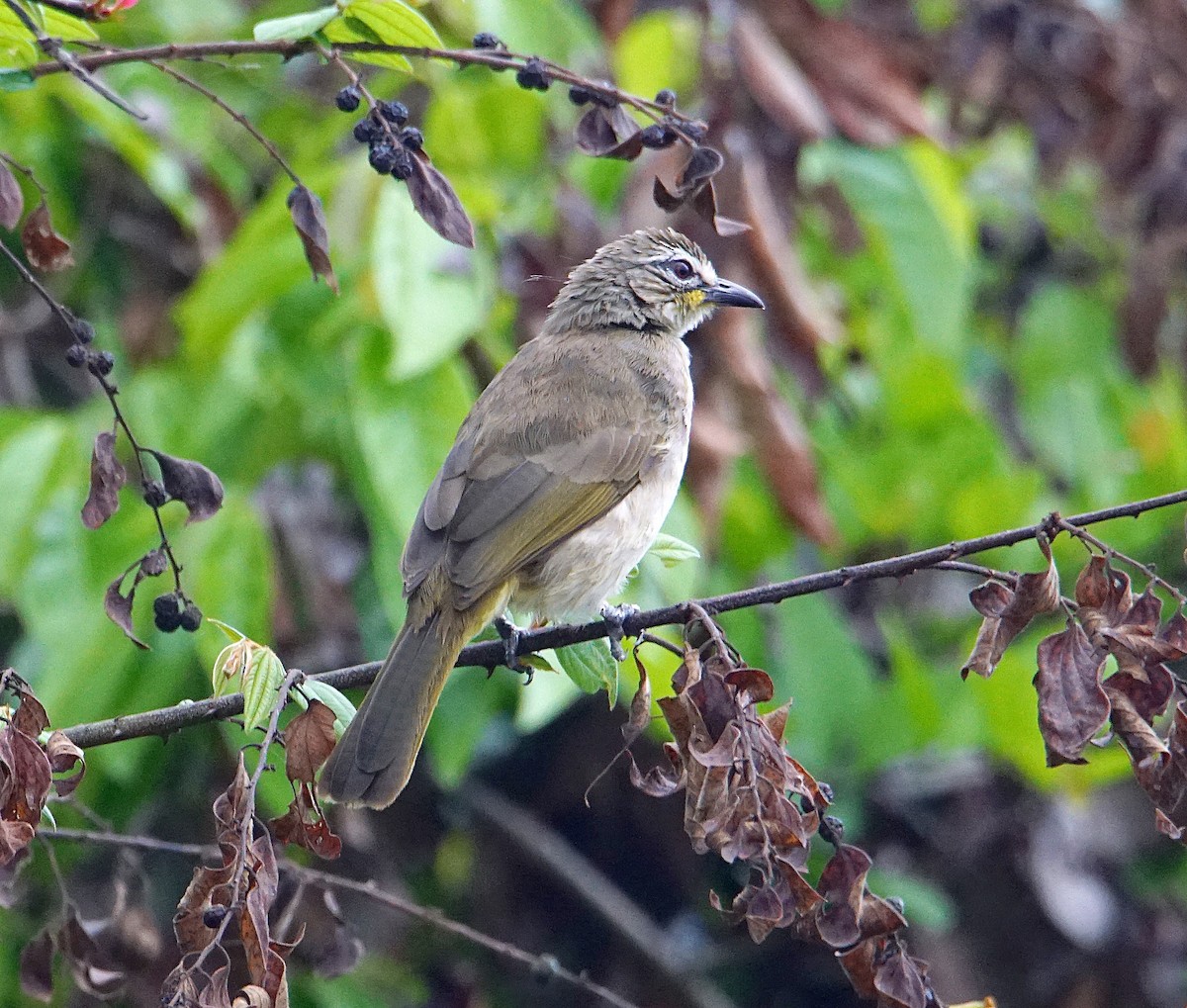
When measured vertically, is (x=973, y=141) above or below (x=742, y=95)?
below

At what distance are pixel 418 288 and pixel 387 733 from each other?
1.07m

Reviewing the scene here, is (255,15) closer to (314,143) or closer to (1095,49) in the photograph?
(314,143)

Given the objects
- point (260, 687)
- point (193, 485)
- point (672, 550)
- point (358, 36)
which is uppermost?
point (358, 36)

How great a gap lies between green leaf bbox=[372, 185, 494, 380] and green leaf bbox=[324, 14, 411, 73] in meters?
1.02

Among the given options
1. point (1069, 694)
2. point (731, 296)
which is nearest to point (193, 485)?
point (1069, 694)

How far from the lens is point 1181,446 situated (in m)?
5.18

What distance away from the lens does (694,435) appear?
163 inches

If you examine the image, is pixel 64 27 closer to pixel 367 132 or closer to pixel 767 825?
pixel 367 132

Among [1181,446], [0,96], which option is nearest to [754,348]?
[1181,446]

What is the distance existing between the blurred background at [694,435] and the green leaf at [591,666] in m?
0.52

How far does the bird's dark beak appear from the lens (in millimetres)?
4211

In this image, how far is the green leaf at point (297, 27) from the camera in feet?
7.80

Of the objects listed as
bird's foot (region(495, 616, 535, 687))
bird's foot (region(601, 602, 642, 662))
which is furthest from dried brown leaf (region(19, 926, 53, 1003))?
bird's foot (region(601, 602, 642, 662))

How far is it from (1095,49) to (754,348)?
1837 mm
